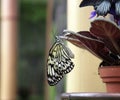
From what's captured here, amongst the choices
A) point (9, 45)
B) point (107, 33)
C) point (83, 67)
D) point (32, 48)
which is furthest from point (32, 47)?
point (107, 33)

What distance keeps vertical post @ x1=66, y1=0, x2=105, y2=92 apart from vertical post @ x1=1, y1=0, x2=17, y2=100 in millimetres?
3550

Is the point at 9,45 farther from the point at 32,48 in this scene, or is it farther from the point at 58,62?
the point at 32,48

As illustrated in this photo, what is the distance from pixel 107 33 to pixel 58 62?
0.66 ft

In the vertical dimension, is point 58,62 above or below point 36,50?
below

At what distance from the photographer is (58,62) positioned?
3.95 feet

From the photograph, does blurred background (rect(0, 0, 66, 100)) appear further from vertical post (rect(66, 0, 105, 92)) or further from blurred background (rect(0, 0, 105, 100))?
vertical post (rect(66, 0, 105, 92))

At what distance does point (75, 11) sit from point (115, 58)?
358 mm

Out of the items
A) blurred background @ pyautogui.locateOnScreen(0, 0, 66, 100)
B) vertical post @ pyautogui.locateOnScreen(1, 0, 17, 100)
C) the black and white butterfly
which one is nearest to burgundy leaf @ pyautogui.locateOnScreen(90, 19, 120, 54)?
the black and white butterfly

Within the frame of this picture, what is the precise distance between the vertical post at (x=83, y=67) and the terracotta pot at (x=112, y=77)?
0.75 feet

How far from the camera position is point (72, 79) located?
1.42 meters

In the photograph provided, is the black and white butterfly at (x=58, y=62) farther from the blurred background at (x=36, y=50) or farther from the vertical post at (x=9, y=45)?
the vertical post at (x=9, y=45)

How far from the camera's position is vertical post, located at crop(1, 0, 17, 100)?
499 cm

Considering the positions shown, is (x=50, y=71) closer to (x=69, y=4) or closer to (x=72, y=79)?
(x=72, y=79)

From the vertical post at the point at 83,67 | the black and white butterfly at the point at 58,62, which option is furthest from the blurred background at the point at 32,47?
the black and white butterfly at the point at 58,62
